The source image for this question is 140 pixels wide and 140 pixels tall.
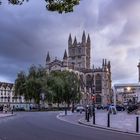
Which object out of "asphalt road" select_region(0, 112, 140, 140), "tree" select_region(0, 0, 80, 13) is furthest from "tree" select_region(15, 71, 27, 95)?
"tree" select_region(0, 0, 80, 13)

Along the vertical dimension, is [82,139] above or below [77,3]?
below

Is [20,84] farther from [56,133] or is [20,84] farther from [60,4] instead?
[60,4]

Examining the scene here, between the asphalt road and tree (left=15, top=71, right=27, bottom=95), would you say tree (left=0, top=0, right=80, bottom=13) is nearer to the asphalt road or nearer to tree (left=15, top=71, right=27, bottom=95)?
the asphalt road

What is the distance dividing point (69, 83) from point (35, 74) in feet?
57.6

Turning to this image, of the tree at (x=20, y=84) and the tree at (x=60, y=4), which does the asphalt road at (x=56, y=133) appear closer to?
the tree at (x=60, y=4)

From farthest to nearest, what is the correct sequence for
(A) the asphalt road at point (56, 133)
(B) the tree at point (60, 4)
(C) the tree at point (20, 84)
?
(C) the tree at point (20, 84)
(A) the asphalt road at point (56, 133)
(B) the tree at point (60, 4)

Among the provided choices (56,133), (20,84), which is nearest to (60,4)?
(56,133)

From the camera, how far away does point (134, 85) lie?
4154 inches

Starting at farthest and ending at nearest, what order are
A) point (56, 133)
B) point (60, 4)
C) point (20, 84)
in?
1. point (20, 84)
2. point (56, 133)
3. point (60, 4)

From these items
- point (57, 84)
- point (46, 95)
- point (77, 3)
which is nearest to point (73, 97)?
point (57, 84)

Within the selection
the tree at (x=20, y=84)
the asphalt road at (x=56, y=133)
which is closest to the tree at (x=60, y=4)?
the asphalt road at (x=56, y=133)

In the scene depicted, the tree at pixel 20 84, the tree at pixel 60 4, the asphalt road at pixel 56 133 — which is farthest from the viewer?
the tree at pixel 20 84

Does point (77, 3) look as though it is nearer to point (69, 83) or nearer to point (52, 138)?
point (52, 138)

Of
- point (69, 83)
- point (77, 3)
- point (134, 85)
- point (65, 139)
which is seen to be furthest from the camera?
point (69, 83)
